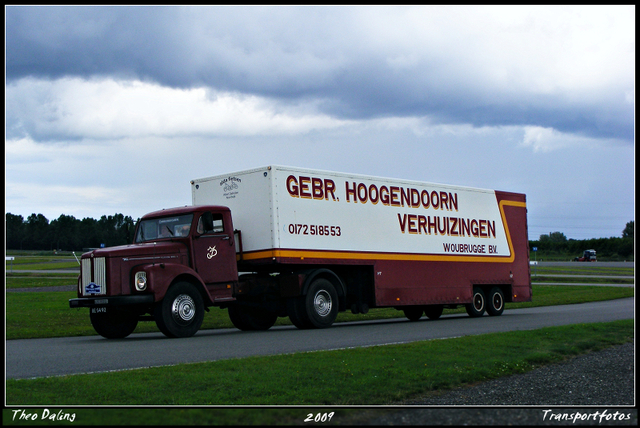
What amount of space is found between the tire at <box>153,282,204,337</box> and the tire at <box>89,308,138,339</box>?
1074 mm

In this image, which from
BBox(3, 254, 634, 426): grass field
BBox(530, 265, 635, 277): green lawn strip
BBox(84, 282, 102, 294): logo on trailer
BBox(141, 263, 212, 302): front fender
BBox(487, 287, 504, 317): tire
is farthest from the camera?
BBox(530, 265, 635, 277): green lawn strip

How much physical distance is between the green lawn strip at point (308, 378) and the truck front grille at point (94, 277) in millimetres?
5689

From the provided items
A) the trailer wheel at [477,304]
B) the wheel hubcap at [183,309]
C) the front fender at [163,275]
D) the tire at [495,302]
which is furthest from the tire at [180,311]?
the tire at [495,302]

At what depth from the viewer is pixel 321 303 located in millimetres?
17734

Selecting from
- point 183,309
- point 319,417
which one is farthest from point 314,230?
point 319,417

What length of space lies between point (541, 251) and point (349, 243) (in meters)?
102

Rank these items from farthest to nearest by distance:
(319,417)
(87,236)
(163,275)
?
(87,236) → (163,275) → (319,417)

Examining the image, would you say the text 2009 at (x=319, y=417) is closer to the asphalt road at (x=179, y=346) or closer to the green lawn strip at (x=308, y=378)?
the green lawn strip at (x=308, y=378)

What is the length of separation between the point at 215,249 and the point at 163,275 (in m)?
1.74

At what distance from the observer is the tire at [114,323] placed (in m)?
15.7

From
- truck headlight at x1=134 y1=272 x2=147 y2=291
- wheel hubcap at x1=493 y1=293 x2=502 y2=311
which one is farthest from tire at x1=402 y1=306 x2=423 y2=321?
truck headlight at x1=134 y1=272 x2=147 y2=291

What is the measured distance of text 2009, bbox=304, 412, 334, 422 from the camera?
593cm

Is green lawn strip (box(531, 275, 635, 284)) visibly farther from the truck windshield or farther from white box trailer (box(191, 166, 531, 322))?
the truck windshield

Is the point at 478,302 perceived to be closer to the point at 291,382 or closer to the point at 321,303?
the point at 321,303
